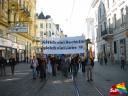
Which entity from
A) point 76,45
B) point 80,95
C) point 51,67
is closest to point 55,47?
point 76,45

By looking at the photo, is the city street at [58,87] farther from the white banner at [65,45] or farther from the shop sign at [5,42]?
the shop sign at [5,42]

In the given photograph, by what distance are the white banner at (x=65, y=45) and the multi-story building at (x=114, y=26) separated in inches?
635

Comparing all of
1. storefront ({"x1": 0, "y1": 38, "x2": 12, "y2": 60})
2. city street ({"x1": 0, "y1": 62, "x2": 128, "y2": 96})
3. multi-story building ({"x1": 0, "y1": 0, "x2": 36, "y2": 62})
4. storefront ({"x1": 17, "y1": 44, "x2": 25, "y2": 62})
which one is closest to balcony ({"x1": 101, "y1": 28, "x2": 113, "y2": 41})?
multi-story building ({"x1": 0, "y1": 0, "x2": 36, "y2": 62})

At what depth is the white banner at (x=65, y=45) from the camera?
A: 2305 centimetres

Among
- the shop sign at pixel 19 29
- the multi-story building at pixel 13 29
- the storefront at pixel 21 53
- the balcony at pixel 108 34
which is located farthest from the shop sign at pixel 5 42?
the balcony at pixel 108 34

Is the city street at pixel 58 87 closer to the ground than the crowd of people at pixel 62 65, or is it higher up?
closer to the ground

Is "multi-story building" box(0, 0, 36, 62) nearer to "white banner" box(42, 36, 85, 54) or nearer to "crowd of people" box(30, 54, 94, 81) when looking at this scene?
"crowd of people" box(30, 54, 94, 81)

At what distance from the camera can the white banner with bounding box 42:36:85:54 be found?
2305 centimetres

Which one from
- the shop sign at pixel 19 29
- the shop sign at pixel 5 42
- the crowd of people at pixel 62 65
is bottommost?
the crowd of people at pixel 62 65

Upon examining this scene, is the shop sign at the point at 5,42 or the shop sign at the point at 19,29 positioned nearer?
the shop sign at the point at 19,29

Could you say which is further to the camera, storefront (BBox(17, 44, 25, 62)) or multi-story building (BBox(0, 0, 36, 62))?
storefront (BBox(17, 44, 25, 62))

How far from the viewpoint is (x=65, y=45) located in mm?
23562

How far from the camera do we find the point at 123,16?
44406 millimetres

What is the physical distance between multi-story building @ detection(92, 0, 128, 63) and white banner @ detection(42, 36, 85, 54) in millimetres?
16124
